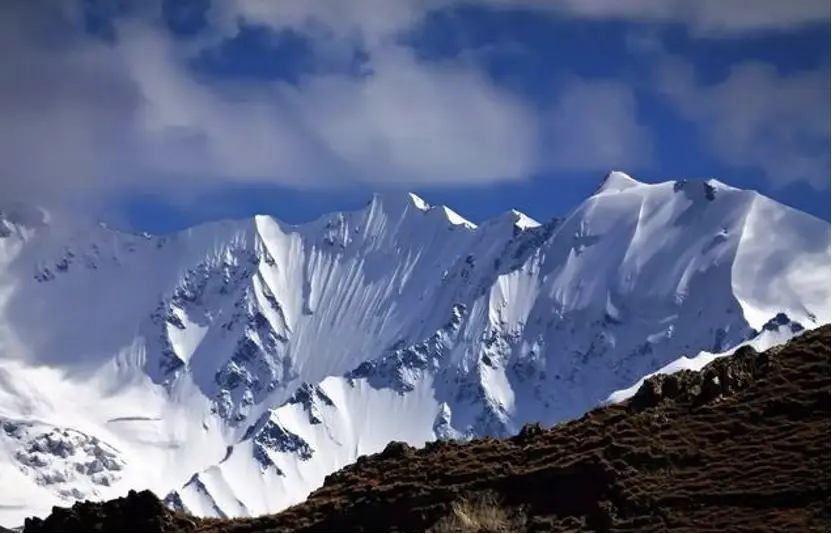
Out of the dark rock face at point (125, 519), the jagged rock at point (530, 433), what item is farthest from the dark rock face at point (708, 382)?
the dark rock face at point (125, 519)

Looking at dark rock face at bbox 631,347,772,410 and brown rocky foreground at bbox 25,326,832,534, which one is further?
dark rock face at bbox 631,347,772,410

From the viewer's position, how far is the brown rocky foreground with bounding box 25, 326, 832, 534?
67000mm

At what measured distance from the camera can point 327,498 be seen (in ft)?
254

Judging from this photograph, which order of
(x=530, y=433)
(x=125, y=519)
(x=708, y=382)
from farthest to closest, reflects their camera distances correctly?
(x=530, y=433) → (x=125, y=519) → (x=708, y=382)

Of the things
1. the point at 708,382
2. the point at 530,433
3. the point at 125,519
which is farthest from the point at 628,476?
the point at 125,519

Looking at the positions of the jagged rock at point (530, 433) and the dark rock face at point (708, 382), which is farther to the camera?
the jagged rock at point (530, 433)

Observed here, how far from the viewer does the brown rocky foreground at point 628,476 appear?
220ft

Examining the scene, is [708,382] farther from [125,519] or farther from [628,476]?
[125,519]

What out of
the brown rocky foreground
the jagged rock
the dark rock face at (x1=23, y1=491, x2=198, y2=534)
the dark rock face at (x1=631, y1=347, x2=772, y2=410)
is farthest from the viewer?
the jagged rock

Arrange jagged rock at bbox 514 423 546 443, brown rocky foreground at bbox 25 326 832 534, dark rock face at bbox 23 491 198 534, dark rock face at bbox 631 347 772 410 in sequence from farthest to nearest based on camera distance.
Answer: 1. jagged rock at bbox 514 423 546 443
2. dark rock face at bbox 23 491 198 534
3. dark rock face at bbox 631 347 772 410
4. brown rocky foreground at bbox 25 326 832 534

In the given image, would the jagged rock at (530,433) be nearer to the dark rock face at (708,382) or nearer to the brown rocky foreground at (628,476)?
the brown rocky foreground at (628,476)

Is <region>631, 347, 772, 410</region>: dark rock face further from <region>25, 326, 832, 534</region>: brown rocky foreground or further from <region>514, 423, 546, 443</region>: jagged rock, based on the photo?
<region>514, 423, 546, 443</region>: jagged rock

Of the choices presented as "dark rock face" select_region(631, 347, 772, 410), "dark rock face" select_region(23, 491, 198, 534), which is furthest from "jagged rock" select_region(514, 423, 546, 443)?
"dark rock face" select_region(23, 491, 198, 534)

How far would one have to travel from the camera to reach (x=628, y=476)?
70500 millimetres
